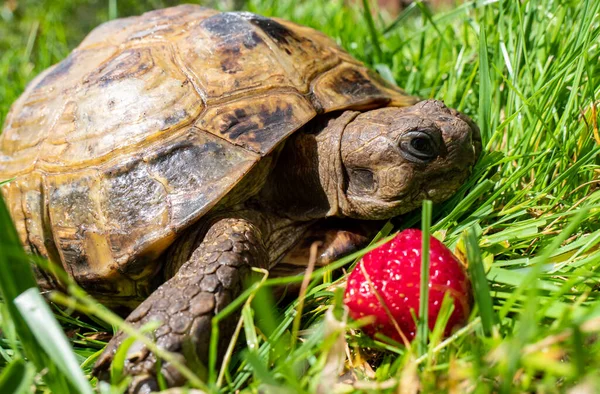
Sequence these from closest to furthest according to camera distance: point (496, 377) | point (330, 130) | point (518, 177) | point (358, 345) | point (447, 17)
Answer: point (496, 377) → point (358, 345) → point (518, 177) → point (330, 130) → point (447, 17)

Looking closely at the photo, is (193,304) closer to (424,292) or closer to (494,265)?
(424,292)

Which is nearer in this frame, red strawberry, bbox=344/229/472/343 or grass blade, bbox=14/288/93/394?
grass blade, bbox=14/288/93/394

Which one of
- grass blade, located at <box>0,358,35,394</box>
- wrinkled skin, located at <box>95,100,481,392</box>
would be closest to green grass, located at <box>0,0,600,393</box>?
grass blade, located at <box>0,358,35,394</box>

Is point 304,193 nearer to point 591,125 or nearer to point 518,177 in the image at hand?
point 518,177

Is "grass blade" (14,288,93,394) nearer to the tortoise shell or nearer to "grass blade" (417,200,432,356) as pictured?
the tortoise shell

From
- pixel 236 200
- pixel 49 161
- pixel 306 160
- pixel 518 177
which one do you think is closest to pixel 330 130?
pixel 306 160

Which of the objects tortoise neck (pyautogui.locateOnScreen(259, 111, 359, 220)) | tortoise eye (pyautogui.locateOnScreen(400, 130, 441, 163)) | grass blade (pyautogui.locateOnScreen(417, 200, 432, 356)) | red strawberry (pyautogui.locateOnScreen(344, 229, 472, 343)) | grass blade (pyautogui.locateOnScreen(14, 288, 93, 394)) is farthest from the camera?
tortoise neck (pyautogui.locateOnScreen(259, 111, 359, 220))

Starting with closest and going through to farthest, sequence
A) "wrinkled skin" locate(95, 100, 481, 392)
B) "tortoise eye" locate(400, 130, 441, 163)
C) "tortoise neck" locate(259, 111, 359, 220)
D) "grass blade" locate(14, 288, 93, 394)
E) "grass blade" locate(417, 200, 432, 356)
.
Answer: "grass blade" locate(14, 288, 93, 394)
"grass blade" locate(417, 200, 432, 356)
"wrinkled skin" locate(95, 100, 481, 392)
"tortoise eye" locate(400, 130, 441, 163)
"tortoise neck" locate(259, 111, 359, 220)
